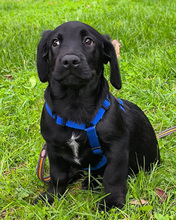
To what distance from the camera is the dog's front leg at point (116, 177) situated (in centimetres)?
214

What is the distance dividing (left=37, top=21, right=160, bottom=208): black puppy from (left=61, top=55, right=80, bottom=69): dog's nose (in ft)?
0.14

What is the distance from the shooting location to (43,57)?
2.30m

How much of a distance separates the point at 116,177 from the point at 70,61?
2.84 ft

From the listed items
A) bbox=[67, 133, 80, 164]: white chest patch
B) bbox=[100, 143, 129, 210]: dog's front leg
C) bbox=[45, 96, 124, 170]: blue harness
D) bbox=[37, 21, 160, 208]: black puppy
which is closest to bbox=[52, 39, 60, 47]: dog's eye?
bbox=[37, 21, 160, 208]: black puppy

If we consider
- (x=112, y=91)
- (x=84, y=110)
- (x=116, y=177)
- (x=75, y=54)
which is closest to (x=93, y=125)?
(x=84, y=110)

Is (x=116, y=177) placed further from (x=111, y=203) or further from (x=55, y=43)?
(x=55, y=43)

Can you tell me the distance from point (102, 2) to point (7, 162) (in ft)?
20.8

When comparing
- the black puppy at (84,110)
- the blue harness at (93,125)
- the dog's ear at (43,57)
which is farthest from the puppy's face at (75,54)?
the blue harness at (93,125)

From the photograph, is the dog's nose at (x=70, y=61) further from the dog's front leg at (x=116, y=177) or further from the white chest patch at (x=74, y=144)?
the dog's front leg at (x=116, y=177)

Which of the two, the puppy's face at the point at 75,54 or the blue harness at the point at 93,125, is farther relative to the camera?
the blue harness at the point at 93,125

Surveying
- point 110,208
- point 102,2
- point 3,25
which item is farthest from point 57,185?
point 102,2

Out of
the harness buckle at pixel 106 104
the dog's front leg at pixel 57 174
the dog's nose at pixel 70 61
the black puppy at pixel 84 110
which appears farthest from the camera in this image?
the dog's front leg at pixel 57 174

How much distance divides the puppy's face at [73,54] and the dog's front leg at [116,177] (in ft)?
1.69

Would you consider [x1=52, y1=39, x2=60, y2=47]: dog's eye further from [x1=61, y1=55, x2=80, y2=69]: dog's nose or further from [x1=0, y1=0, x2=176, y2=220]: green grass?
[x1=0, y1=0, x2=176, y2=220]: green grass
